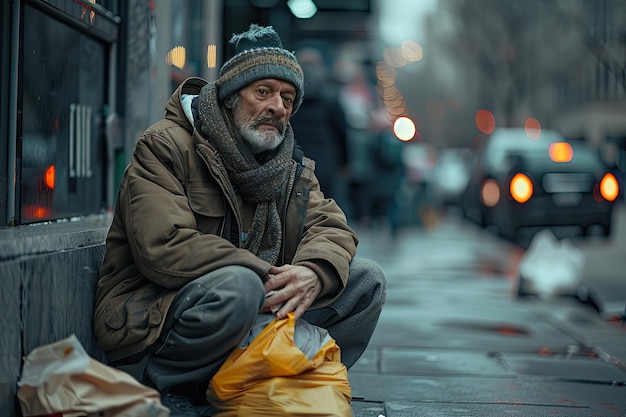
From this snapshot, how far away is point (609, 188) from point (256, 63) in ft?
37.2

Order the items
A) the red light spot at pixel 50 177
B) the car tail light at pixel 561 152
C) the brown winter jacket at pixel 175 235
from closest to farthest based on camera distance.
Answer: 1. the brown winter jacket at pixel 175 235
2. the red light spot at pixel 50 177
3. the car tail light at pixel 561 152

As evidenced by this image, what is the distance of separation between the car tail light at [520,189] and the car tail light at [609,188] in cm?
113

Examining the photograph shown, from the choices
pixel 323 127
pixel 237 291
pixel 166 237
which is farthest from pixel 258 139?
pixel 323 127

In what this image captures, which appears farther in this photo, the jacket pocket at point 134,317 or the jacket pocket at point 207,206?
the jacket pocket at point 207,206

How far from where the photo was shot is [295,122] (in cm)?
1084

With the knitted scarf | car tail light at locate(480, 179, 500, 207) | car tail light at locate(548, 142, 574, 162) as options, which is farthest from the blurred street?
car tail light at locate(480, 179, 500, 207)

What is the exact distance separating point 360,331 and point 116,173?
2676 mm

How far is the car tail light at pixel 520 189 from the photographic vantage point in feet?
45.6

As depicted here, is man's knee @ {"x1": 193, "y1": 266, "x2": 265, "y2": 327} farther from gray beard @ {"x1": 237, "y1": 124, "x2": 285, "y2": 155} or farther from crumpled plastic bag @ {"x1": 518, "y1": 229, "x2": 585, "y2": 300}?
crumpled plastic bag @ {"x1": 518, "y1": 229, "x2": 585, "y2": 300}

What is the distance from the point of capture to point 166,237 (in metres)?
3.57

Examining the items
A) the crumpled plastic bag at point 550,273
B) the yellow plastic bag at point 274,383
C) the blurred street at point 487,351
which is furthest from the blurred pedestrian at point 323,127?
the yellow plastic bag at point 274,383

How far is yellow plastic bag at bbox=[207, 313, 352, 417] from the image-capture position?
3.55m

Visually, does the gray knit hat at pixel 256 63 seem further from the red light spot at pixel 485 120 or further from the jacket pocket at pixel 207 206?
the red light spot at pixel 485 120

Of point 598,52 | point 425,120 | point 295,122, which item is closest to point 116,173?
point 295,122
